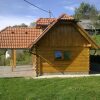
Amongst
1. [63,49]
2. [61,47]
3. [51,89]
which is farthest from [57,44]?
[51,89]

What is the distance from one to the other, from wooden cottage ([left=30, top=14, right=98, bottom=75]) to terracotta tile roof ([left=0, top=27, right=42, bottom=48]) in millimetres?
3239

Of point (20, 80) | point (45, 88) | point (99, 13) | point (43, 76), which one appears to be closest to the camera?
point (45, 88)

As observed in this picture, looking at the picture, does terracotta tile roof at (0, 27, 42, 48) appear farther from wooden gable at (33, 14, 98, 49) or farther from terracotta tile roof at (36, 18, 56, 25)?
wooden gable at (33, 14, 98, 49)

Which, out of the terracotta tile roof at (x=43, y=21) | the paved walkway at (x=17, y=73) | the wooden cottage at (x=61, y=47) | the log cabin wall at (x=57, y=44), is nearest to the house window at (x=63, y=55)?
the wooden cottage at (x=61, y=47)

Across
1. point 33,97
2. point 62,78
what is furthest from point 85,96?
point 62,78

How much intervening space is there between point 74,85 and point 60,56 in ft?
21.6

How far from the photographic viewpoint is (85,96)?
20.8 meters

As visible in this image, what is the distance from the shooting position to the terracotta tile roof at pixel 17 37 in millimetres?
33406

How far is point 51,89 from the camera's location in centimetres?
2302

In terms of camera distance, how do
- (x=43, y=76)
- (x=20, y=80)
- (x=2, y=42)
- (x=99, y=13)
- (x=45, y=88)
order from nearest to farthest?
(x=45, y=88) → (x=20, y=80) → (x=43, y=76) → (x=2, y=42) → (x=99, y=13)

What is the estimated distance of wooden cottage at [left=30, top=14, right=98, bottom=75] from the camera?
3025 cm

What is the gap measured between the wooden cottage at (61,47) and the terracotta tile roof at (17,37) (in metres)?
3.24

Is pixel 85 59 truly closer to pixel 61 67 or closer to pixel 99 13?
pixel 61 67

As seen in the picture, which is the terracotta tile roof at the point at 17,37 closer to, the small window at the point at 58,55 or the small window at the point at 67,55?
the small window at the point at 58,55
